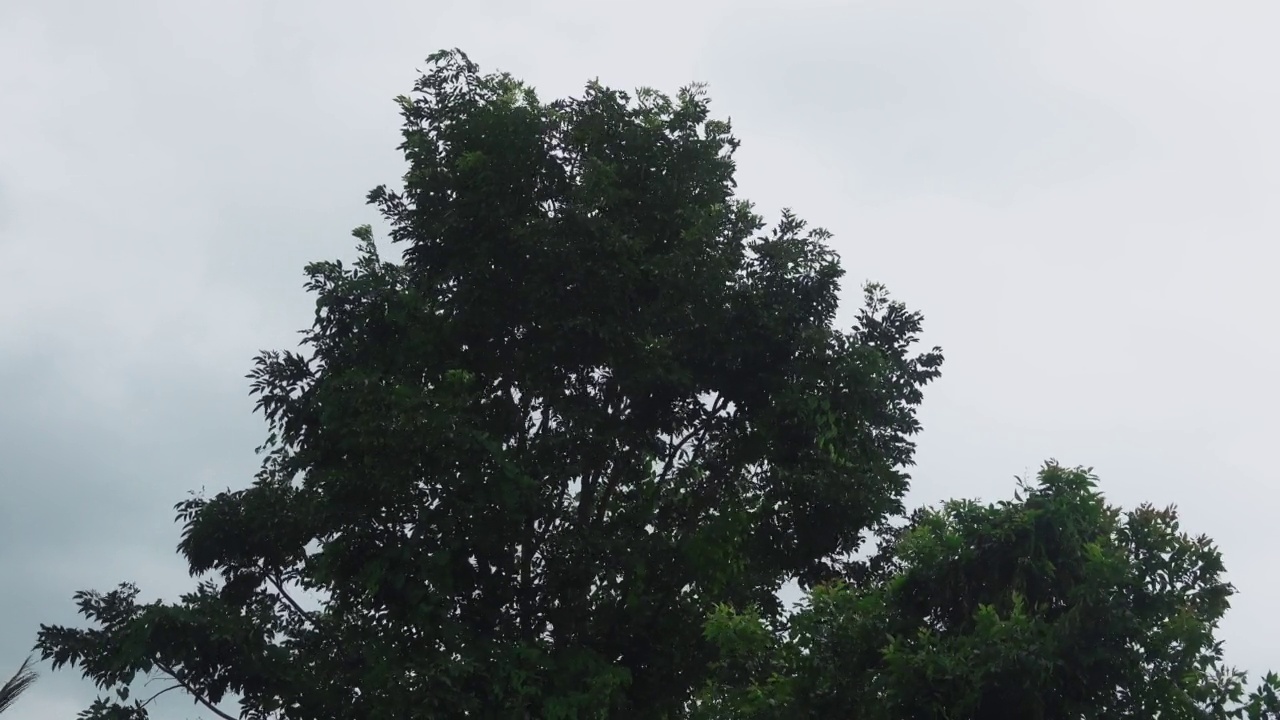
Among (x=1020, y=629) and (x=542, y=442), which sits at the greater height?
(x=542, y=442)

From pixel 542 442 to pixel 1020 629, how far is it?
6.56 m

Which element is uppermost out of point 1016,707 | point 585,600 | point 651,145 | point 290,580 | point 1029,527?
point 651,145

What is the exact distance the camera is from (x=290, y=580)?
17.8 metres

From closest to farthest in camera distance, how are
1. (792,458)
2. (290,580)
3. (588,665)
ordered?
(588,665) → (792,458) → (290,580)

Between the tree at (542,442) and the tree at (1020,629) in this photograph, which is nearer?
the tree at (1020,629)

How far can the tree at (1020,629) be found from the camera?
12016mm

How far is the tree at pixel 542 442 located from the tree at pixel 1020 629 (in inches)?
87.7

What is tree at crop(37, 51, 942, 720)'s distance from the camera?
Answer: 15.2 meters

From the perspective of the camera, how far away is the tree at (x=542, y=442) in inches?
600

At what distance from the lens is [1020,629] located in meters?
12.0

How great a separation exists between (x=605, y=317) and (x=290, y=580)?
583 cm

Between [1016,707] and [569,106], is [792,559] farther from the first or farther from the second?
[569,106]

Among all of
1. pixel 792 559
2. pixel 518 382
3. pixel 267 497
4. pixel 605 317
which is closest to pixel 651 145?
pixel 605 317

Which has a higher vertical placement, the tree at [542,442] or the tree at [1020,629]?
the tree at [542,442]
